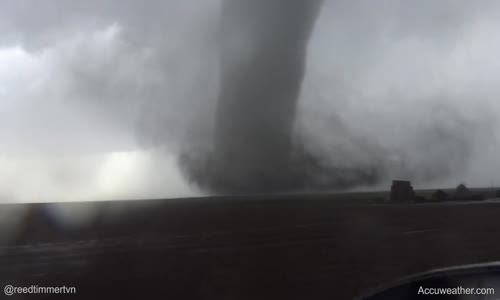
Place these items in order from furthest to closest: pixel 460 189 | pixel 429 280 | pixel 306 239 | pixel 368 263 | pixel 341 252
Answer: pixel 460 189, pixel 306 239, pixel 341 252, pixel 368 263, pixel 429 280

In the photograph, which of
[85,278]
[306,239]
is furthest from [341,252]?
[85,278]

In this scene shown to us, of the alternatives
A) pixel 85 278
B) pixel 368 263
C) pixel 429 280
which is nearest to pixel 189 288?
pixel 85 278

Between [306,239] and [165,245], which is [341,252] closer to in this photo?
[306,239]

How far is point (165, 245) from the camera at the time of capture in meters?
21.3

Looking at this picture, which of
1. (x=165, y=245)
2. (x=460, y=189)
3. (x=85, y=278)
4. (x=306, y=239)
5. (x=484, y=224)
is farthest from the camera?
(x=460, y=189)

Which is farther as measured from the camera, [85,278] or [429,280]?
[85,278]

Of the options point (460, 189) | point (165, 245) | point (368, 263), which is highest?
point (460, 189)

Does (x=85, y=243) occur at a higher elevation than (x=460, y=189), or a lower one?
lower

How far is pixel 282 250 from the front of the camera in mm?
19797

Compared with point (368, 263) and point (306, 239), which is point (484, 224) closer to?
point (306, 239)

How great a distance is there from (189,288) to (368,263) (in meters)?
6.40

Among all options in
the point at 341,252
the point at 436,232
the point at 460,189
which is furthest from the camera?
the point at 460,189

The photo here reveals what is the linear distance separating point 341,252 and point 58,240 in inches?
489

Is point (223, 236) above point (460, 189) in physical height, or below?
below
